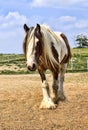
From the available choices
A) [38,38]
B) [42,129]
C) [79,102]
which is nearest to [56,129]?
[42,129]

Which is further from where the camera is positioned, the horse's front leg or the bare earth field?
the horse's front leg

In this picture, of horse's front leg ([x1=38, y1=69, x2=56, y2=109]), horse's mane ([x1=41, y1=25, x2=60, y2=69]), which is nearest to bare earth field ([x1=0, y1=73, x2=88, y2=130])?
horse's front leg ([x1=38, y1=69, x2=56, y2=109])

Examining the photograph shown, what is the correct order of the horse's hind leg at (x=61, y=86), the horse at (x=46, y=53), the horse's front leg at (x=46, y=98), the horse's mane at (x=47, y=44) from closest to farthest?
the horse at (x=46, y=53)
the horse's mane at (x=47, y=44)
the horse's front leg at (x=46, y=98)
the horse's hind leg at (x=61, y=86)

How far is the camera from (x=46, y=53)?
918cm

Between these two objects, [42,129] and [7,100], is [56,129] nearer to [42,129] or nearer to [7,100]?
[42,129]

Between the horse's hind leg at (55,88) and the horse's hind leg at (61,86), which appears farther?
the horse's hind leg at (61,86)

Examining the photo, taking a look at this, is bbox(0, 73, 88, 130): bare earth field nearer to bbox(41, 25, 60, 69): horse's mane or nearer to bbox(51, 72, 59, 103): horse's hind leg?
bbox(51, 72, 59, 103): horse's hind leg

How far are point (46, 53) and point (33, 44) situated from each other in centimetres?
59

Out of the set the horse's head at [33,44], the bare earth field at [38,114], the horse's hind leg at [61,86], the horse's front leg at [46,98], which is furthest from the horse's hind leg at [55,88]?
the horse's head at [33,44]

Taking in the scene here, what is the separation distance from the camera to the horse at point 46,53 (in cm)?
865

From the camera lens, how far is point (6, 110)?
10.4m

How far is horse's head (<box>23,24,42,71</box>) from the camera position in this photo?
8.54 m

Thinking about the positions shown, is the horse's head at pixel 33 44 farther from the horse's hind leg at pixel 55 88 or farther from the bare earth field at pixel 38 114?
the bare earth field at pixel 38 114

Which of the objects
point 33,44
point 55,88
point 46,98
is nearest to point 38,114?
point 46,98
